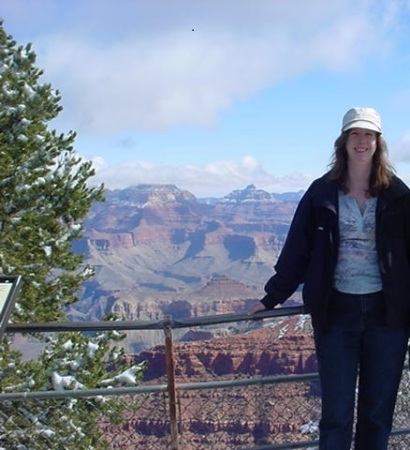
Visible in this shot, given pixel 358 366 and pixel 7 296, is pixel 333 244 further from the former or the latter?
pixel 7 296

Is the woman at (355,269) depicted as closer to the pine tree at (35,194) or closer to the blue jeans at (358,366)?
Result: the blue jeans at (358,366)

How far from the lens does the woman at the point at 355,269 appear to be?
3.64 meters

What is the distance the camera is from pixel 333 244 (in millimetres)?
3678

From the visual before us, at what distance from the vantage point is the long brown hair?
3.71m

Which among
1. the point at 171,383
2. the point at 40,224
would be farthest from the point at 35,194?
the point at 171,383

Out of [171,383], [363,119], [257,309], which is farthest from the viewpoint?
[171,383]

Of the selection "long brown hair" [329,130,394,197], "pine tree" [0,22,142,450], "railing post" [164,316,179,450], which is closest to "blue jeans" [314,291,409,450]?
"long brown hair" [329,130,394,197]

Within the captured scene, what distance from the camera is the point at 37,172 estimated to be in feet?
38.7

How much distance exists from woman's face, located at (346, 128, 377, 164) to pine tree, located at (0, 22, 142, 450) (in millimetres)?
6749

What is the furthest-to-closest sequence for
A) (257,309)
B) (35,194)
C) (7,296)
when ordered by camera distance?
(35,194)
(257,309)
(7,296)

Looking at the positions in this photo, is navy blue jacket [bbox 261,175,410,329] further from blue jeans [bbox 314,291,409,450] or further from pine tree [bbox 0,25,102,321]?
pine tree [bbox 0,25,102,321]

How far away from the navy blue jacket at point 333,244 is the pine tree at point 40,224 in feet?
20.8

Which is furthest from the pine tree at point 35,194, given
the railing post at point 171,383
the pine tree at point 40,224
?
the railing post at point 171,383

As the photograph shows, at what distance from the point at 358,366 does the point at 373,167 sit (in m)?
1.13
